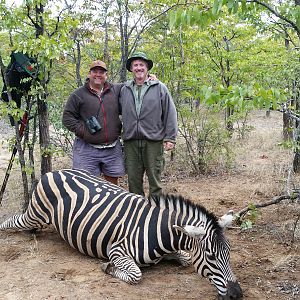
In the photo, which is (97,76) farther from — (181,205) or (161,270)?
(161,270)

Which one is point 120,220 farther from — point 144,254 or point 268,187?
point 268,187

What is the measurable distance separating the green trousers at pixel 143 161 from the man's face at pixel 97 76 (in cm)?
89

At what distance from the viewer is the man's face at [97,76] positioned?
532 centimetres

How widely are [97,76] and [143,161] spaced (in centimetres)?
130

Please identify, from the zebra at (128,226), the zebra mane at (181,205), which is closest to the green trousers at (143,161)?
the zebra at (128,226)

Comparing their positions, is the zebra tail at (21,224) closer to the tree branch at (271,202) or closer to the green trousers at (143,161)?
the green trousers at (143,161)

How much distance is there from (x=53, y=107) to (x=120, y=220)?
473cm

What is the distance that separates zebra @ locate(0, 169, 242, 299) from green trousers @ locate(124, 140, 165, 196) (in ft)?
2.20

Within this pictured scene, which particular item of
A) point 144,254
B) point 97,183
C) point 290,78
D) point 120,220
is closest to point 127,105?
point 97,183

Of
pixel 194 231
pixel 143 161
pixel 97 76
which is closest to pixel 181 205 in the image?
pixel 194 231

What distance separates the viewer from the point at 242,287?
3875 millimetres

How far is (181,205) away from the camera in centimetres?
420

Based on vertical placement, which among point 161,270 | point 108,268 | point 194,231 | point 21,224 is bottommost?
point 161,270

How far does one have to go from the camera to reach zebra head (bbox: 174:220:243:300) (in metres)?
3.54
